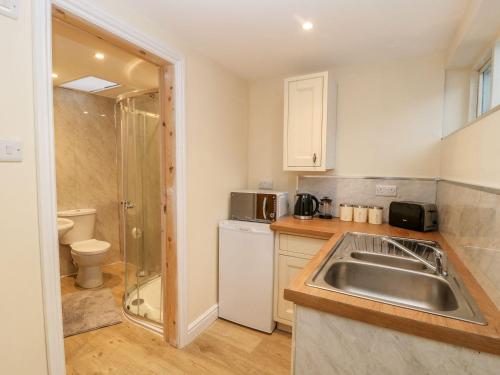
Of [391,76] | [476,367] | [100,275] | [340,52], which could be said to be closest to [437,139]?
[391,76]

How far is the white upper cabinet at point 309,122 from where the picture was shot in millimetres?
2119

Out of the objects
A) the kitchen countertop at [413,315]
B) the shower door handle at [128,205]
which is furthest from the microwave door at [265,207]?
the shower door handle at [128,205]

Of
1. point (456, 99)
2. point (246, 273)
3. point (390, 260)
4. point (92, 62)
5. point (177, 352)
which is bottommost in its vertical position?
point (177, 352)

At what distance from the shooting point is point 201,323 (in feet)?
6.99

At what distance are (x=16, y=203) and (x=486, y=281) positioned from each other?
5.99 ft

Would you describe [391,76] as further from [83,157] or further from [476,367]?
[83,157]

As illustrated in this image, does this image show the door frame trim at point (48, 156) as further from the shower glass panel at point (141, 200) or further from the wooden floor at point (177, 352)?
the shower glass panel at point (141, 200)

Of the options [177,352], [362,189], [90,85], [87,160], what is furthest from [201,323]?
[90,85]

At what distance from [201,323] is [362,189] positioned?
174 cm

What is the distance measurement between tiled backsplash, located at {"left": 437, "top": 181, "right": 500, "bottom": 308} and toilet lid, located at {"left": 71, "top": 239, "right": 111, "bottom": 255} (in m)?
3.04

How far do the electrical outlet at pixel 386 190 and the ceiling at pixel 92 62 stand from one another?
2.08m

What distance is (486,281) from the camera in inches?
38.4

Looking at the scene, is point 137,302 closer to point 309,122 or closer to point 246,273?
point 246,273

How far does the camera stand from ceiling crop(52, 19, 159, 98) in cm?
181
